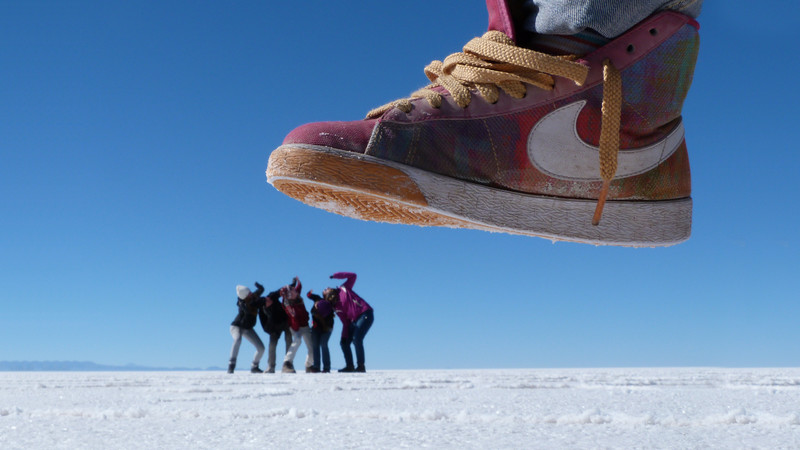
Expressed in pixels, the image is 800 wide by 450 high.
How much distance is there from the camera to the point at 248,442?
1.23 metres

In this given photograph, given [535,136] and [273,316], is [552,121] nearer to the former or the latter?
[535,136]

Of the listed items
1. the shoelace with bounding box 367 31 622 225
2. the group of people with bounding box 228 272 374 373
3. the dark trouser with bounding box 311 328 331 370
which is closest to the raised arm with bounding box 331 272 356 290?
the group of people with bounding box 228 272 374 373

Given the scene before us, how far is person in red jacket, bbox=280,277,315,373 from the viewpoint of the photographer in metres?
9.28

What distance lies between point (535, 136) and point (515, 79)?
16 cm

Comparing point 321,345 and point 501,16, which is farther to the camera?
point 321,345

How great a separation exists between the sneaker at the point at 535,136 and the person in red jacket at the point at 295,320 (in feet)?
25.8

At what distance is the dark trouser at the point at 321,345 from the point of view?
9.34m

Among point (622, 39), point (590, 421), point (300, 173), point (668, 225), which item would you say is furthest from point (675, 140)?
point (300, 173)

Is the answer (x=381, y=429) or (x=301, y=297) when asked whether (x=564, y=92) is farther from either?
(x=301, y=297)

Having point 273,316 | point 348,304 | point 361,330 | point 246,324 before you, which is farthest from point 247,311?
point 361,330

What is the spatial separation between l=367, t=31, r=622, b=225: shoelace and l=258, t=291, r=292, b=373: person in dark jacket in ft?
28.2

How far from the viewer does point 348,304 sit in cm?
932

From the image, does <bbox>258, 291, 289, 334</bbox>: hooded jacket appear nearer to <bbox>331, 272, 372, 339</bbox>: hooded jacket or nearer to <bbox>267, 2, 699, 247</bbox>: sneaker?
<bbox>331, 272, 372, 339</bbox>: hooded jacket

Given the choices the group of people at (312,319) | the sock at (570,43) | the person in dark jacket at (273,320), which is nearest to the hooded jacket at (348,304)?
→ the group of people at (312,319)
